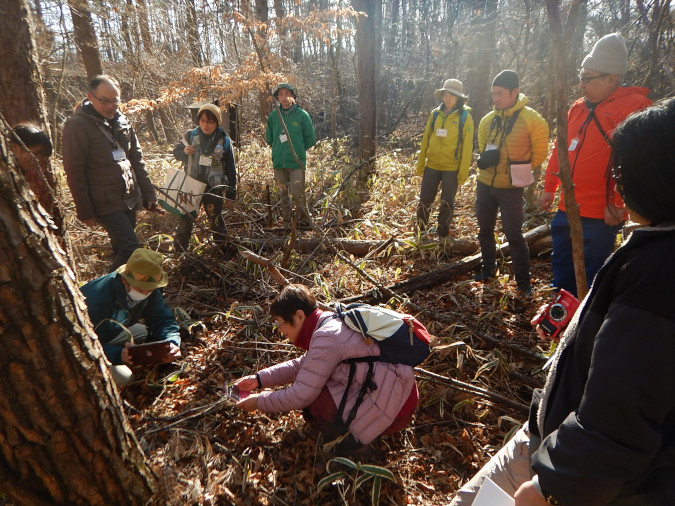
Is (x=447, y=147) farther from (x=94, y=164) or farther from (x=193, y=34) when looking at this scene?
(x=193, y=34)

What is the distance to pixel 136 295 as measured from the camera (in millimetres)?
2922

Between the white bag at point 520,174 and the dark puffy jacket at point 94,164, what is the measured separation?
3482 mm

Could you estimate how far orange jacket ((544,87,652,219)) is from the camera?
271 centimetres

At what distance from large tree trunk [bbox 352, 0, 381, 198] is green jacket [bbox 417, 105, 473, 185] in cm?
239

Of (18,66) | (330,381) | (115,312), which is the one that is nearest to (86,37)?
(18,66)

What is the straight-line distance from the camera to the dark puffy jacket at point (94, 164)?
11.3 ft

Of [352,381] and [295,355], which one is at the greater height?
[352,381]

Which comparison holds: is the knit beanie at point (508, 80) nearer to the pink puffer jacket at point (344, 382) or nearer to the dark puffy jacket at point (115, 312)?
the pink puffer jacket at point (344, 382)

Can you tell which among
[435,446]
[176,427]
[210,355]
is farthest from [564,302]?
[210,355]

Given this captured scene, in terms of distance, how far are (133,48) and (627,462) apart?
11.3 metres

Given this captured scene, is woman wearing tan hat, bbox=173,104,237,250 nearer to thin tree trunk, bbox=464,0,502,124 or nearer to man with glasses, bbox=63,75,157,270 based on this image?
man with glasses, bbox=63,75,157,270

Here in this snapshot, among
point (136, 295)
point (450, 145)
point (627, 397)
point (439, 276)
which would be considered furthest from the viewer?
point (450, 145)

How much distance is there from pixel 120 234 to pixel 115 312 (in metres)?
1.16

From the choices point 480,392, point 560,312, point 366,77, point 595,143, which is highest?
point 366,77
